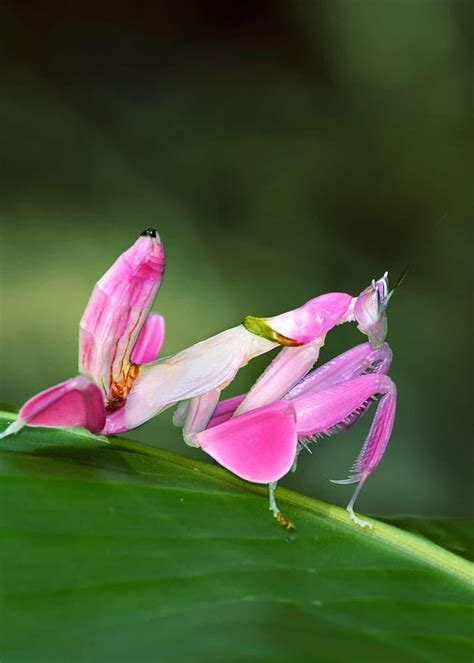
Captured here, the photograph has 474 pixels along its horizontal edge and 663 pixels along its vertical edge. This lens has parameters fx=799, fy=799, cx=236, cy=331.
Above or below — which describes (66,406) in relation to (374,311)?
below

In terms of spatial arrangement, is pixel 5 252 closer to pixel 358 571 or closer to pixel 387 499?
pixel 387 499

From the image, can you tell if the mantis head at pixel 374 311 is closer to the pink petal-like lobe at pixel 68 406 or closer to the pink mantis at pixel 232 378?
the pink mantis at pixel 232 378

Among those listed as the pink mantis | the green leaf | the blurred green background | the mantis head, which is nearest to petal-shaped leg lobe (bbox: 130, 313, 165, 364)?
the pink mantis

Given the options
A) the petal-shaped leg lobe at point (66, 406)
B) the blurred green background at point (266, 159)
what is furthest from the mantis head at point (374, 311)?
the blurred green background at point (266, 159)

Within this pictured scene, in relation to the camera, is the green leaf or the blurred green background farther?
the blurred green background

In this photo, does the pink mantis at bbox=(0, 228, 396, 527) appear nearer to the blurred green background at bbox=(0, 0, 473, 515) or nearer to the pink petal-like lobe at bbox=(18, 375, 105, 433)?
the pink petal-like lobe at bbox=(18, 375, 105, 433)

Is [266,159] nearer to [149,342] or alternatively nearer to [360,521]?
[149,342]

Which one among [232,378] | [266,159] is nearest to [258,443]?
[232,378]
